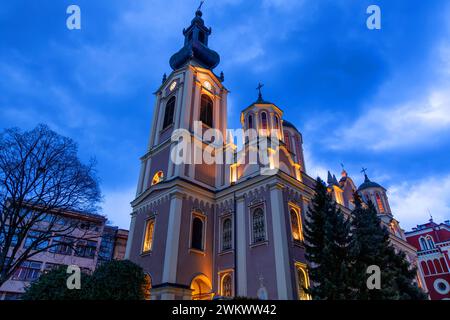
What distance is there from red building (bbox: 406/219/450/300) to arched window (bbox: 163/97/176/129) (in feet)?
121

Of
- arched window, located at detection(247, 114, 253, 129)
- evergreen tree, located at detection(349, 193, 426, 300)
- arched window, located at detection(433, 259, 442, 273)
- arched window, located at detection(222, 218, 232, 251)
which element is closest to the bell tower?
arched window, located at detection(247, 114, 253, 129)

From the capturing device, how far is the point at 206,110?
28.8 metres

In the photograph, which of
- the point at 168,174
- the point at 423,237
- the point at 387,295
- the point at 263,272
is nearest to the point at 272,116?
the point at 168,174

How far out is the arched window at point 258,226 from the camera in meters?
19.3

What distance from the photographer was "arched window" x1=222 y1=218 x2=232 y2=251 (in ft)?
69.6

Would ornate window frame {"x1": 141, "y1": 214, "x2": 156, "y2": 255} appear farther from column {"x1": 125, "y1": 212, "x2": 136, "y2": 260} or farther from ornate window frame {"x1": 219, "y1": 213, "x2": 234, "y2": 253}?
ornate window frame {"x1": 219, "y1": 213, "x2": 234, "y2": 253}

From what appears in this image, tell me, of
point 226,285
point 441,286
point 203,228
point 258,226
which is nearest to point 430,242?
point 441,286

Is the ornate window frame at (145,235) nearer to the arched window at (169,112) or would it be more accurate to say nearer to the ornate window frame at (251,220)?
the ornate window frame at (251,220)

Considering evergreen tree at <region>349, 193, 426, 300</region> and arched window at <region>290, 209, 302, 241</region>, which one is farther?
arched window at <region>290, 209, 302, 241</region>

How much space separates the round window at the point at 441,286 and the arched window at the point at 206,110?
3623cm

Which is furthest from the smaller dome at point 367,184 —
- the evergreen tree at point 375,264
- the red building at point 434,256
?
the evergreen tree at point 375,264

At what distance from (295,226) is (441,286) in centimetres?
3138

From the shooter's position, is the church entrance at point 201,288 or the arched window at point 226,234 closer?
the church entrance at point 201,288
